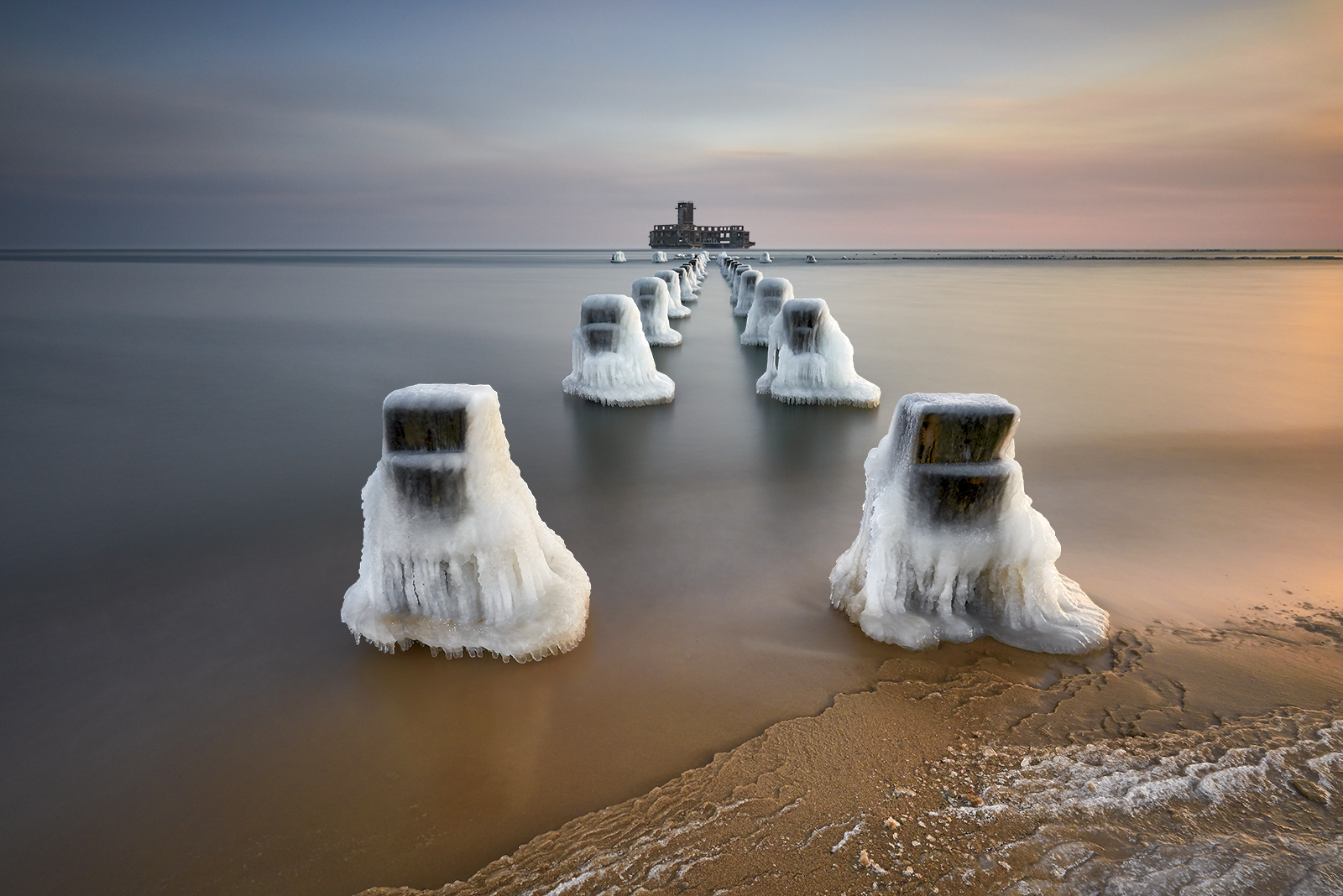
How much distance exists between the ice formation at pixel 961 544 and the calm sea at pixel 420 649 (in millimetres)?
284

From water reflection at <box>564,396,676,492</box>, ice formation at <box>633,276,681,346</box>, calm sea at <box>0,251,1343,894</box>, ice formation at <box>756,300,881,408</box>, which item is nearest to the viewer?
calm sea at <box>0,251,1343,894</box>

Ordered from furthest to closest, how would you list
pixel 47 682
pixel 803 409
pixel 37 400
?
1. pixel 37 400
2. pixel 803 409
3. pixel 47 682

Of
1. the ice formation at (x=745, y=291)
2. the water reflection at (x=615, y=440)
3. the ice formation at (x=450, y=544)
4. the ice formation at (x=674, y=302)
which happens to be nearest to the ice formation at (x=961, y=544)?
the ice formation at (x=450, y=544)

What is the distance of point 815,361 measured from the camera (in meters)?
8.64

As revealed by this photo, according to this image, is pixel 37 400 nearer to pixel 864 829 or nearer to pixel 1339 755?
pixel 864 829

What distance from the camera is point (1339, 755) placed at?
236 centimetres

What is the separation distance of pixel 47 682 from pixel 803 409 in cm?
733

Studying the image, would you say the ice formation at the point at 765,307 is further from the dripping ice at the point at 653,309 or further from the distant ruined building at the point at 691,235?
the distant ruined building at the point at 691,235

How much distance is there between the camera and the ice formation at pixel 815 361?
8414 millimetres

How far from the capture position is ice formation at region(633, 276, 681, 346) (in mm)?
14070

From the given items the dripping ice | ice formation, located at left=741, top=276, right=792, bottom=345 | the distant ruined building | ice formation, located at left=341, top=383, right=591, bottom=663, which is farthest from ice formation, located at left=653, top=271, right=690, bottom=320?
the distant ruined building

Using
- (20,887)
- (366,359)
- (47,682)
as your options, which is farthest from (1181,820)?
(366,359)

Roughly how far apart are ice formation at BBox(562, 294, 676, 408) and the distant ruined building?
88.2 metres

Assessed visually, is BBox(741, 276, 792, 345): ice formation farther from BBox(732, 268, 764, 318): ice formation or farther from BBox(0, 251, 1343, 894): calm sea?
BBox(732, 268, 764, 318): ice formation
